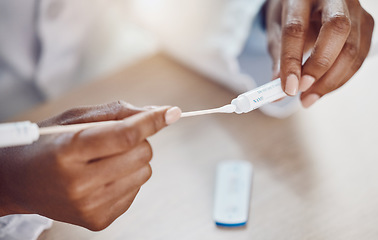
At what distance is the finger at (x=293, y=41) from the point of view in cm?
40

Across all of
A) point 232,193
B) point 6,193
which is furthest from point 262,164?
point 6,193

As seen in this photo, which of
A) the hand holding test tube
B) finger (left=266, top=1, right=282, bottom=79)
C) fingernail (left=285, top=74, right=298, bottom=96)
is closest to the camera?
the hand holding test tube

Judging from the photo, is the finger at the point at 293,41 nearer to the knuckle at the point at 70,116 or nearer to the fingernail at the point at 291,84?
the fingernail at the point at 291,84

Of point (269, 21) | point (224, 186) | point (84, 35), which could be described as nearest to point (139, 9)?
point (84, 35)

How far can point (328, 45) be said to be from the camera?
0.41 meters

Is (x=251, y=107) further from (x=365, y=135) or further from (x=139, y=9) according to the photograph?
(x=139, y=9)

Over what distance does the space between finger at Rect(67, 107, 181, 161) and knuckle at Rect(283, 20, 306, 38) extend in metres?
0.18

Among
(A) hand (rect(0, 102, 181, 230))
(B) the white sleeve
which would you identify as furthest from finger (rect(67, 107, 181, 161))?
(B) the white sleeve

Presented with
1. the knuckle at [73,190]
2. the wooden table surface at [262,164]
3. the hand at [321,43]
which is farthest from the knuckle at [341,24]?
the knuckle at [73,190]

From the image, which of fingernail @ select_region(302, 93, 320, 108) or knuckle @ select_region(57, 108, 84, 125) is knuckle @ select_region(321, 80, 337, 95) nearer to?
fingernail @ select_region(302, 93, 320, 108)

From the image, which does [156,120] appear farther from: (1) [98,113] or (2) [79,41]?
(2) [79,41]

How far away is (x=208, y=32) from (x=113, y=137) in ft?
1.08

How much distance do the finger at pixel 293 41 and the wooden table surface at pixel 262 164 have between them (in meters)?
0.12

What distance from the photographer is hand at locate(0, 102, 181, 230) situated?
0.32m
